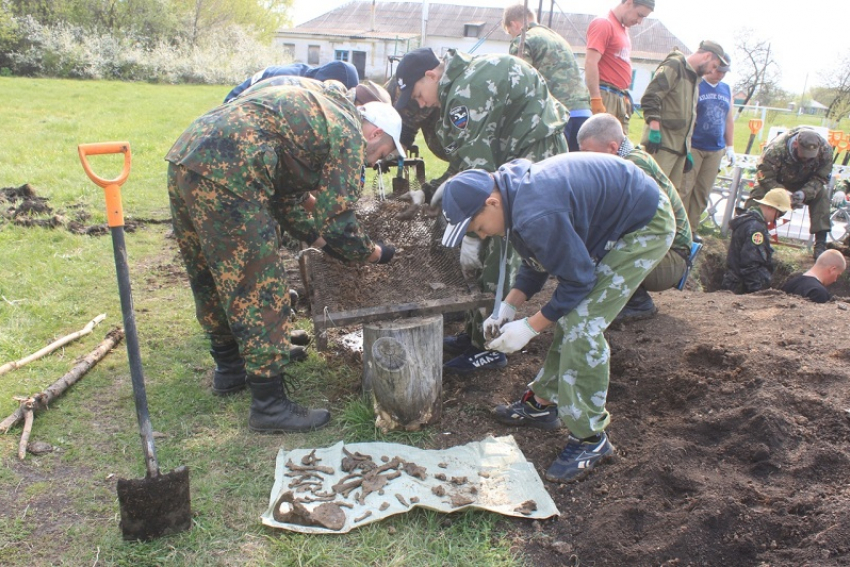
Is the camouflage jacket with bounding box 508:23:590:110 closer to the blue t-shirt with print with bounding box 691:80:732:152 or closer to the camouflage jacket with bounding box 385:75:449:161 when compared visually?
the camouflage jacket with bounding box 385:75:449:161

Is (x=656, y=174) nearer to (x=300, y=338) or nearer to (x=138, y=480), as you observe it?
(x=300, y=338)

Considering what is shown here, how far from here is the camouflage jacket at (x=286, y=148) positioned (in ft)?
8.93

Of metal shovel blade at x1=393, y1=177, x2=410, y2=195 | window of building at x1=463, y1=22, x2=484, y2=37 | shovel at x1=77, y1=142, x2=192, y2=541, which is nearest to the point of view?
shovel at x1=77, y1=142, x2=192, y2=541

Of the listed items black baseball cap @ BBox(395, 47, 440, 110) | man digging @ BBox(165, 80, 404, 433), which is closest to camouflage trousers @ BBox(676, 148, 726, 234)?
black baseball cap @ BBox(395, 47, 440, 110)

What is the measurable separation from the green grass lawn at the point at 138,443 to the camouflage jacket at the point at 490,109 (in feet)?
5.14

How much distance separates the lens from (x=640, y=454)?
9.68 feet

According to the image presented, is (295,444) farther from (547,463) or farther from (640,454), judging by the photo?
(640,454)

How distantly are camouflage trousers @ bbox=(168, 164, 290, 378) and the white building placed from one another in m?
36.9

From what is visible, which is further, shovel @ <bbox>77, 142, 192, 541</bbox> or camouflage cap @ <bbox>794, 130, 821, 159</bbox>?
camouflage cap @ <bbox>794, 130, 821, 159</bbox>

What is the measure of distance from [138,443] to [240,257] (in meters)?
1.11

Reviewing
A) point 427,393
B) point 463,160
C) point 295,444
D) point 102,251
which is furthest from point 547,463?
point 102,251

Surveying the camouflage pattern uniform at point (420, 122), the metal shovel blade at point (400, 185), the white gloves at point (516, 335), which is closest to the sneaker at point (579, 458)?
the white gloves at point (516, 335)

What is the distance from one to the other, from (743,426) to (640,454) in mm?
495

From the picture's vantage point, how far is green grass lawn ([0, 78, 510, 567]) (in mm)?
2461
